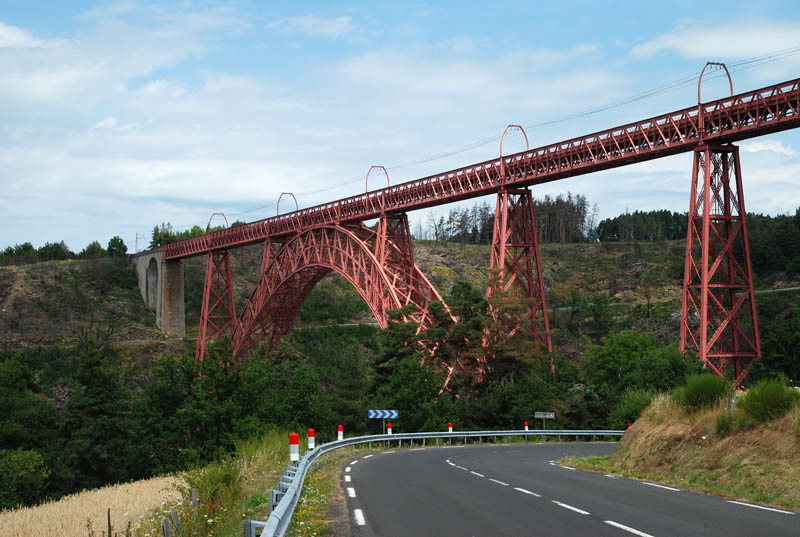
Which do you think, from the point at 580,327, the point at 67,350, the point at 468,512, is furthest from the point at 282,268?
the point at 580,327

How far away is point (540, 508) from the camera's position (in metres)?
12.0

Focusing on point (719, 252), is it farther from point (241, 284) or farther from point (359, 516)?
point (241, 284)

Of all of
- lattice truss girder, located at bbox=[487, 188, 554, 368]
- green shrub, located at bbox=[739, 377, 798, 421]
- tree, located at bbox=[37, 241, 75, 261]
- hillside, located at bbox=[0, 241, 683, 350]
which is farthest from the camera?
tree, located at bbox=[37, 241, 75, 261]

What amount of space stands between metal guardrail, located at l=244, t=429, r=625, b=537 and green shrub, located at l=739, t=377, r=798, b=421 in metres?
8.79

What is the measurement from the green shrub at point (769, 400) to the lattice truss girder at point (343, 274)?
1252 inches

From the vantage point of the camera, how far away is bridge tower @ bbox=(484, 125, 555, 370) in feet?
137

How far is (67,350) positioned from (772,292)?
76861mm

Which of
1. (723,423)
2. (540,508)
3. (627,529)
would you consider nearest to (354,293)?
(723,423)

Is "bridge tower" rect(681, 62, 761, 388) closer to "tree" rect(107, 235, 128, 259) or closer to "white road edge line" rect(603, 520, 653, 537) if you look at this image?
"white road edge line" rect(603, 520, 653, 537)

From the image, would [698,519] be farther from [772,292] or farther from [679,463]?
[772,292]

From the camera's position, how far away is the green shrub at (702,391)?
57.3 ft

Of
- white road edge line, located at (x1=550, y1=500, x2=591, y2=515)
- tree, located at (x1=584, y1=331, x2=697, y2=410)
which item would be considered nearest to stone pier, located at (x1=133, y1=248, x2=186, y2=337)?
tree, located at (x1=584, y1=331, x2=697, y2=410)

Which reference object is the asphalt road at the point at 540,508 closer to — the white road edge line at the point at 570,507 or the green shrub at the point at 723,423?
the white road edge line at the point at 570,507

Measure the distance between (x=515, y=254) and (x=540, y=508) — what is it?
104 ft
